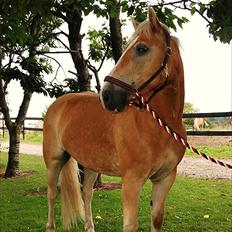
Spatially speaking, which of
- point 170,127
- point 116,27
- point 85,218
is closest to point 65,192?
point 85,218

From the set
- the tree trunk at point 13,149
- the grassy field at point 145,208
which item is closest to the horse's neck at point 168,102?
the grassy field at point 145,208

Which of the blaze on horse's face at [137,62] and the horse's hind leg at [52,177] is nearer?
the blaze on horse's face at [137,62]

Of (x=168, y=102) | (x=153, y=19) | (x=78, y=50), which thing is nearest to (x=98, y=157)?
(x=168, y=102)

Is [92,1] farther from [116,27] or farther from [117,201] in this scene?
[117,201]

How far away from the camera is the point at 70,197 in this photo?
4.50 metres

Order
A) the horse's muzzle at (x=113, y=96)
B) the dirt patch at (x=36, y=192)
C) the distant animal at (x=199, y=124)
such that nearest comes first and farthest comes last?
the horse's muzzle at (x=113, y=96)
the dirt patch at (x=36, y=192)
the distant animal at (x=199, y=124)

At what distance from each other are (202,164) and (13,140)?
16.3ft

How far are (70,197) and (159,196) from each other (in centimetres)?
155

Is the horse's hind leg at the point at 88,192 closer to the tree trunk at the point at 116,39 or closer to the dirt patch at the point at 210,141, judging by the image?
the tree trunk at the point at 116,39

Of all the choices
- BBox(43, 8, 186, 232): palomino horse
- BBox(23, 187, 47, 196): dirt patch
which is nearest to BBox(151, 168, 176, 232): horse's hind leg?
BBox(43, 8, 186, 232): palomino horse

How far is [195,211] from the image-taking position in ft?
18.1

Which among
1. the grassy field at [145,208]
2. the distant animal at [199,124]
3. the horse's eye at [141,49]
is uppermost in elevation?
the horse's eye at [141,49]

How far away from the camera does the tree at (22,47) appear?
14.8ft

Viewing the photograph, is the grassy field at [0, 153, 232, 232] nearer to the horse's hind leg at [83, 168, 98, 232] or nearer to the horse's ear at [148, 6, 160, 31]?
the horse's hind leg at [83, 168, 98, 232]
